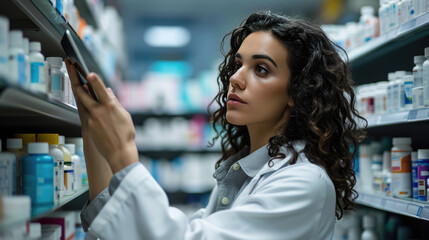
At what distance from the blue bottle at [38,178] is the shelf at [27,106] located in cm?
12

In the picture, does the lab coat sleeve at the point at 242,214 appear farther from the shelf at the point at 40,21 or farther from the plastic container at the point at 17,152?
the shelf at the point at 40,21

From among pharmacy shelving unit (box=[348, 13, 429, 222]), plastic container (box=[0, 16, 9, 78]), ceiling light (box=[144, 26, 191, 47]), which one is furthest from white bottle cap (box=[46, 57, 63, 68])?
ceiling light (box=[144, 26, 191, 47])

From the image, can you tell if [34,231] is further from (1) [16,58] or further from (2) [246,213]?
(2) [246,213]

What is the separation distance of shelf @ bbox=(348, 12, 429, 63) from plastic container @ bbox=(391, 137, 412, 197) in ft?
1.87

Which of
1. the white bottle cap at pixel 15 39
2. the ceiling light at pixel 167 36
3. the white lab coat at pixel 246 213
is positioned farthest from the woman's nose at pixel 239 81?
the ceiling light at pixel 167 36

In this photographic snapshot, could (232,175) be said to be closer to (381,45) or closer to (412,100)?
(412,100)

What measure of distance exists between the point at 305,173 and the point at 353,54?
5.75ft

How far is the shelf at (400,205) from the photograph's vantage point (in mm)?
2029

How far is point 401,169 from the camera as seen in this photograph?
7.86 ft

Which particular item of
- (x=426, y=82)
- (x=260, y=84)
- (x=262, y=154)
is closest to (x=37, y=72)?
(x=260, y=84)

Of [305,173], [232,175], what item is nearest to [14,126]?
[232,175]

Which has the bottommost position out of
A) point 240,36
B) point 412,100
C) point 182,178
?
point 182,178

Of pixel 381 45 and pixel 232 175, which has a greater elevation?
pixel 381 45

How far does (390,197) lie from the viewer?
96.3 inches
